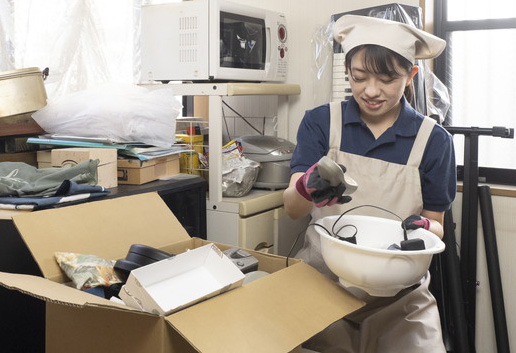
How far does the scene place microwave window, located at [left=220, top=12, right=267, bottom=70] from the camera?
7.36 ft

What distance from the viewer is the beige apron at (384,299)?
1382 millimetres

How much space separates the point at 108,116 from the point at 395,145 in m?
0.94

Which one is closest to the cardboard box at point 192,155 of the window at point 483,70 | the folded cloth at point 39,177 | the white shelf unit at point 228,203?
the white shelf unit at point 228,203

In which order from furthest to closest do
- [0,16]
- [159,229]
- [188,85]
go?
[188,85]
[0,16]
[159,229]

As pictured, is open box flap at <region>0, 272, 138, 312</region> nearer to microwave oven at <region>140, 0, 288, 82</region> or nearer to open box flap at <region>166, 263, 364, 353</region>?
open box flap at <region>166, 263, 364, 353</region>

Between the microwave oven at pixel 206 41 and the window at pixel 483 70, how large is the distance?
0.79m

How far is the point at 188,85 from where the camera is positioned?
7.32ft

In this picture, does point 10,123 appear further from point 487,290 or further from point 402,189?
point 487,290

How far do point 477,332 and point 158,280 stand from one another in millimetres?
1763

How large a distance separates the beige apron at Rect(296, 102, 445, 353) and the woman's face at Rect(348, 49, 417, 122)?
13 centimetres

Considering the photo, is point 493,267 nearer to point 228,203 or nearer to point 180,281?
point 228,203

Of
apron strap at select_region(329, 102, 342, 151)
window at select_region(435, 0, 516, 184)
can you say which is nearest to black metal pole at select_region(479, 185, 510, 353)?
window at select_region(435, 0, 516, 184)

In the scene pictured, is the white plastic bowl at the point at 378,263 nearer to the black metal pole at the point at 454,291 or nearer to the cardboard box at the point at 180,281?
the cardboard box at the point at 180,281

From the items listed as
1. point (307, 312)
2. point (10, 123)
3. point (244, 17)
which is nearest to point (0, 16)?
point (10, 123)
